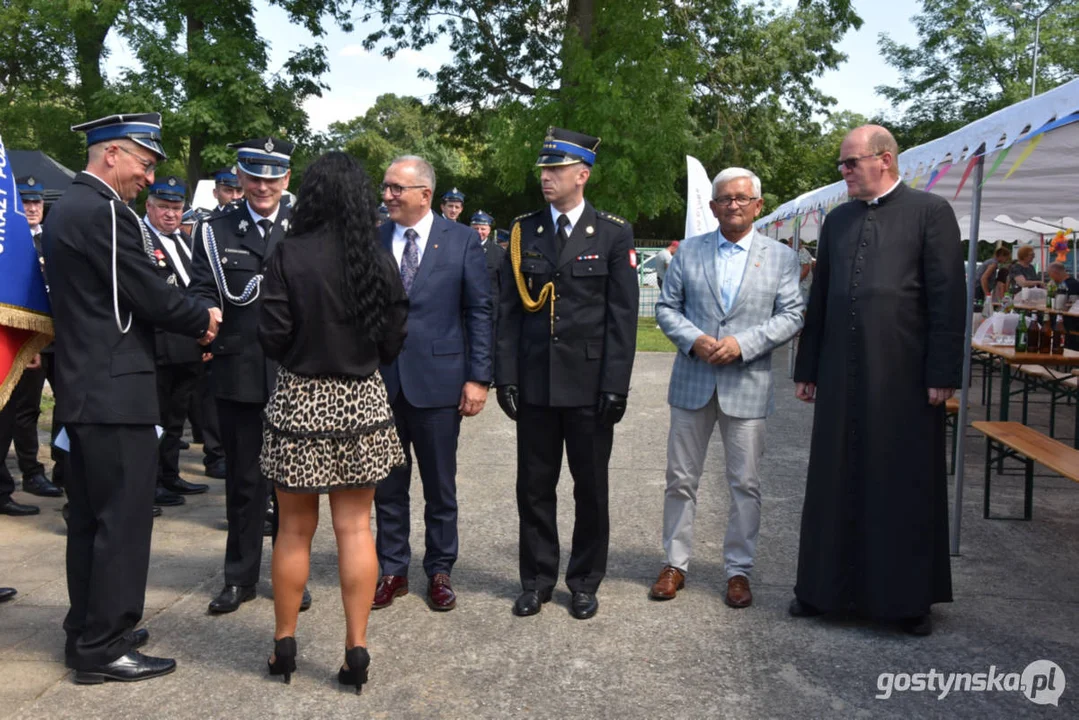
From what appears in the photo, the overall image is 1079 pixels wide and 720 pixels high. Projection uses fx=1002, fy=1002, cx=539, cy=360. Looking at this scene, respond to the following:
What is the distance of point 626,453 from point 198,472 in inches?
136

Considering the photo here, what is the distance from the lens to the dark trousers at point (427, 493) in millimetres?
4742

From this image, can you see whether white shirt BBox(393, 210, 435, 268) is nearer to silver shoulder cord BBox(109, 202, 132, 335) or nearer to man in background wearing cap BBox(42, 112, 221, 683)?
man in background wearing cap BBox(42, 112, 221, 683)

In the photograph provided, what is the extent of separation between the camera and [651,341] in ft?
64.4

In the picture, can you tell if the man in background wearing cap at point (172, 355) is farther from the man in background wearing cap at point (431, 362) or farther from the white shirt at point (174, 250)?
the man in background wearing cap at point (431, 362)

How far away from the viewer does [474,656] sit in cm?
409

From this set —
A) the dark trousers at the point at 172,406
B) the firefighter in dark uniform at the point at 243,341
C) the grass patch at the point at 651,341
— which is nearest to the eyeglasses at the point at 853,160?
the firefighter in dark uniform at the point at 243,341

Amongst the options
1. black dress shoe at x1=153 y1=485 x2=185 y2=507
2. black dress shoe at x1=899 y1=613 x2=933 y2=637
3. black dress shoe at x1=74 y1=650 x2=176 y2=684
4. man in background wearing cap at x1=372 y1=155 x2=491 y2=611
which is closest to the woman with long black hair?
black dress shoe at x1=74 y1=650 x2=176 y2=684

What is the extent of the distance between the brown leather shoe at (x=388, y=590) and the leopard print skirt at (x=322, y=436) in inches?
45.8

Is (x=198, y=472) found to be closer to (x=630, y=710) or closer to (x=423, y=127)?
(x=630, y=710)

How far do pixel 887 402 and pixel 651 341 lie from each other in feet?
50.1

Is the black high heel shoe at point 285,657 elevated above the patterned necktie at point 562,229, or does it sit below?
below

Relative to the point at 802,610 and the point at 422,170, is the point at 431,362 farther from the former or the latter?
the point at 802,610

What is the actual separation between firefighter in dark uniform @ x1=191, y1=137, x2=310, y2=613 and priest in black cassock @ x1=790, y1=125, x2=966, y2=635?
2470 millimetres

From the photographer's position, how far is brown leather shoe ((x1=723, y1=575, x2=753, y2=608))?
4680mm
